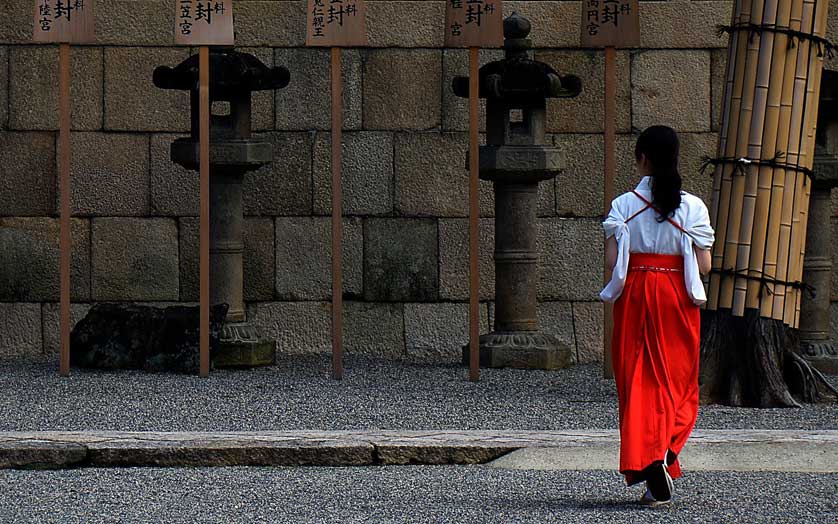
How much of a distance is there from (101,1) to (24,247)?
5.90 ft

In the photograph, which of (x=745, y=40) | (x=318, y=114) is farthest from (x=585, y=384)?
(x=318, y=114)

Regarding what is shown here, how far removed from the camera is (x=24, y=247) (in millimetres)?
11141

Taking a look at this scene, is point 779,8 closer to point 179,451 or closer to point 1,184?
point 179,451

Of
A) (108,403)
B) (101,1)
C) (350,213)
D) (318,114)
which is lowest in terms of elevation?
(108,403)

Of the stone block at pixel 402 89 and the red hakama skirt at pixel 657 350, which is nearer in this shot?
the red hakama skirt at pixel 657 350

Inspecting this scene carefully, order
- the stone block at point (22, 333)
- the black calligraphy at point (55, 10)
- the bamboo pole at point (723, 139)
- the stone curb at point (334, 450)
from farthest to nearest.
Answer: the stone block at point (22, 333), the black calligraphy at point (55, 10), the bamboo pole at point (723, 139), the stone curb at point (334, 450)

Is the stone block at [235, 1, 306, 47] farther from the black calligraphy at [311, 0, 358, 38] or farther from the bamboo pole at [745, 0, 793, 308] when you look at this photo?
the bamboo pole at [745, 0, 793, 308]

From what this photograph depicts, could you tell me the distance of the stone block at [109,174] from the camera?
36.7ft

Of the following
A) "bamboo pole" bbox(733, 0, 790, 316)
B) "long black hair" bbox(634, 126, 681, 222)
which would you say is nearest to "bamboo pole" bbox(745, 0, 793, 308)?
"bamboo pole" bbox(733, 0, 790, 316)

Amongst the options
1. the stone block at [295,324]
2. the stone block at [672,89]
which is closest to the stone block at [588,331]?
the stone block at [672,89]

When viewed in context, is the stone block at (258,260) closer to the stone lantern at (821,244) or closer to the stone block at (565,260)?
the stone block at (565,260)

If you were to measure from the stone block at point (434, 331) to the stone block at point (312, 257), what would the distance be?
0.43 m

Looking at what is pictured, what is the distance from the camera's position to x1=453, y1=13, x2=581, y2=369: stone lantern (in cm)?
1008

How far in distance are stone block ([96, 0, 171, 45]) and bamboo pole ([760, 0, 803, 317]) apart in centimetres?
466
